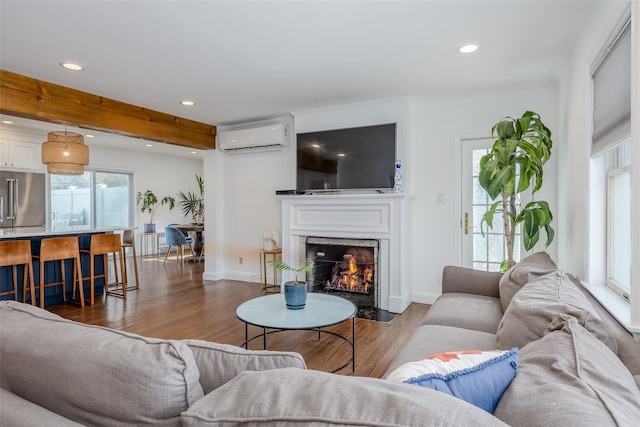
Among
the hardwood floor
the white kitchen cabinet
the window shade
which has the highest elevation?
the white kitchen cabinet

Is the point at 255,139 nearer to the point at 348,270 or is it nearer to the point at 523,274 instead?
the point at 348,270

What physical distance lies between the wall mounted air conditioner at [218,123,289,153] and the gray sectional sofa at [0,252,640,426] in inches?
159

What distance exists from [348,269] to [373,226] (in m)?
0.69

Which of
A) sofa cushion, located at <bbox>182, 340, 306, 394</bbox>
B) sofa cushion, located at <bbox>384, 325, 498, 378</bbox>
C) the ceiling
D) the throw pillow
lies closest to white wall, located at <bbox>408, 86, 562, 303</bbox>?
the ceiling

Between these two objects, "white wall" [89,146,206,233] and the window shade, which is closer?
the window shade

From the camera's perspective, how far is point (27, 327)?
0.91 m

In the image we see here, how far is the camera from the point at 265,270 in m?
4.98

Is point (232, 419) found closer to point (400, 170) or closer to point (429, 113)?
point (400, 170)

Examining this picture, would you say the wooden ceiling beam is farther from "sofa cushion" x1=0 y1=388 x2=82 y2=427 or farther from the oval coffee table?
"sofa cushion" x1=0 y1=388 x2=82 y2=427

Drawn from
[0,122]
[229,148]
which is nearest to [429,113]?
[229,148]

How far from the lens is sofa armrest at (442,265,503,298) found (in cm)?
266

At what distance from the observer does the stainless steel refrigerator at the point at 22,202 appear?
18.3 feet

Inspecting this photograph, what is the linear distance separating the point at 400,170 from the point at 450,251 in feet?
3.62

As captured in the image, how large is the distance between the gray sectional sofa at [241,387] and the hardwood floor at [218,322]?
1806 mm
